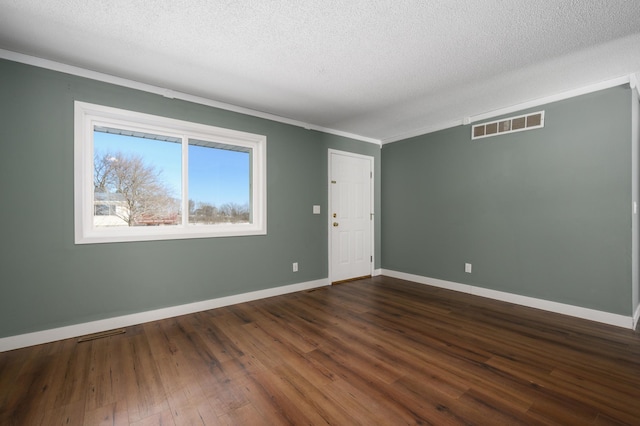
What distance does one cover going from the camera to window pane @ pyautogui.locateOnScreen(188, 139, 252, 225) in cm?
351

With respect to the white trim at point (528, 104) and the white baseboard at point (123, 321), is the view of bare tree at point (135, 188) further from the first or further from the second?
A: the white trim at point (528, 104)

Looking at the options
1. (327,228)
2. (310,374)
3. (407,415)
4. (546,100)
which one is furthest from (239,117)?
(546,100)

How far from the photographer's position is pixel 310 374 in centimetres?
208

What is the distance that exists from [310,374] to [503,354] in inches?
64.8

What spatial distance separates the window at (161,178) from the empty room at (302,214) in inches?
0.9

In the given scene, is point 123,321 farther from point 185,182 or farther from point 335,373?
point 335,373

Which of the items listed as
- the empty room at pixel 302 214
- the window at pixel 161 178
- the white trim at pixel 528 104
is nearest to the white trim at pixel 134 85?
the empty room at pixel 302 214

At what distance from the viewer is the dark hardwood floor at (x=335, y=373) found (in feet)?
5.46

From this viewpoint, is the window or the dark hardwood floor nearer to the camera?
the dark hardwood floor

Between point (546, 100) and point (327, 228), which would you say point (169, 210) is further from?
point (546, 100)

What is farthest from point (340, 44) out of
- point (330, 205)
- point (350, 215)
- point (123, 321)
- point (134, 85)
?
point (123, 321)

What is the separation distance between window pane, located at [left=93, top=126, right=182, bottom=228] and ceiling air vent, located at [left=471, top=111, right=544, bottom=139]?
4.07 meters

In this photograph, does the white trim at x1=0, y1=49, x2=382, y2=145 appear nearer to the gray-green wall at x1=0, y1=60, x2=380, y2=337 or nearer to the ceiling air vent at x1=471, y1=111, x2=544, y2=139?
the gray-green wall at x1=0, y1=60, x2=380, y2=337

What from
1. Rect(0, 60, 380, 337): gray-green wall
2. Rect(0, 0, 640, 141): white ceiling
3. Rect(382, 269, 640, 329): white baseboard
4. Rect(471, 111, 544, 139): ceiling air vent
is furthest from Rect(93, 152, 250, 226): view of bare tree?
Rect(471, 111, 544, 139): ceiling air vent
